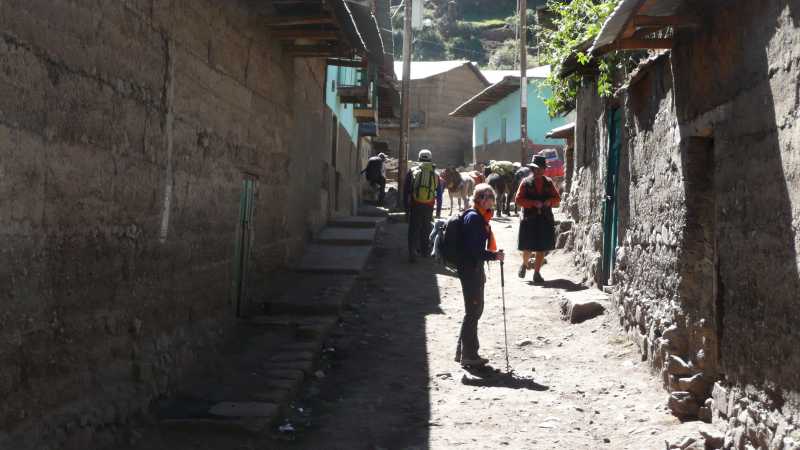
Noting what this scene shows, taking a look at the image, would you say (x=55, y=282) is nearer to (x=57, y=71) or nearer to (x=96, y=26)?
(x=57, y=71)

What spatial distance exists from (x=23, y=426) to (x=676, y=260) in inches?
174

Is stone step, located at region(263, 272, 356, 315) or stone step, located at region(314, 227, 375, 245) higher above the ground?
stone step, located at region(314, 227, 375, 245)

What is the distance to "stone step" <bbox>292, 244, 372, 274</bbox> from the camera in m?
10.8

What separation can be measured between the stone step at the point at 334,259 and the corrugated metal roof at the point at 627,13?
18.1 ft

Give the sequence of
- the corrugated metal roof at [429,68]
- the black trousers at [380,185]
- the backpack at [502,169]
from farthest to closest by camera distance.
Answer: the corrugated metal roof at [429,68] < the black trousers at [380,185] < the backpack at [502,169]

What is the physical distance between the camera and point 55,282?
420cm

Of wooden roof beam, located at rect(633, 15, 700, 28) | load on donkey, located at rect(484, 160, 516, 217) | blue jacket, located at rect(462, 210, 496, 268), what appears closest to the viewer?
wooden roof beam, located at rect(633, 15, 700, 28)

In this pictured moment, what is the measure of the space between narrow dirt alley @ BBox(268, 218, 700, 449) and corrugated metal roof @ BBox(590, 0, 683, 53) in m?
2.56

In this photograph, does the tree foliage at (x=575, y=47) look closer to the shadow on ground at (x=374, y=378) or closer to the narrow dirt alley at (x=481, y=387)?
the narrow dirt alley at (x=481, y=387)

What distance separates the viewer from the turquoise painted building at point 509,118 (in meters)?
27.9

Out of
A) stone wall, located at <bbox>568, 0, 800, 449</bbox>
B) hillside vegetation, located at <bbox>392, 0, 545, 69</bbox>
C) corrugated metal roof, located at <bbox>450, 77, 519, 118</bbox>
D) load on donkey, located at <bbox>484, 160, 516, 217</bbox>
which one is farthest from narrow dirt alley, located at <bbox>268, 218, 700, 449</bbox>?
hillside vegetation, located at <bbox>392, 0, 545, 69</bbox>

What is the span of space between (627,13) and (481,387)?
10.4ft

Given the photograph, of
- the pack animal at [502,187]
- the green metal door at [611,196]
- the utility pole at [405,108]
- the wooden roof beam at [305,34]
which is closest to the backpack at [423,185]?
the green metal door at [611,196]

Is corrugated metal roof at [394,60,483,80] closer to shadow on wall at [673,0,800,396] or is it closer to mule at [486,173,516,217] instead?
mule at [486,173,516,217]
